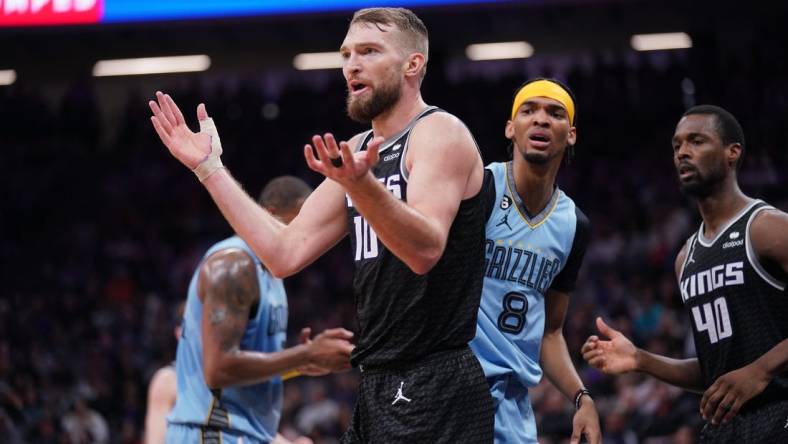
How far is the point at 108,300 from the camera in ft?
55.6

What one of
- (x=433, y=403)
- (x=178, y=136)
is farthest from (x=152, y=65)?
(x=433, y=403)

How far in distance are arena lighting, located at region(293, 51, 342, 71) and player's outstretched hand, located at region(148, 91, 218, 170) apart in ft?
50.7

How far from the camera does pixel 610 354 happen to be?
499 centimetres

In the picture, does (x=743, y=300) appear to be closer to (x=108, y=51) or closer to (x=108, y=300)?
(x=108, y=300)

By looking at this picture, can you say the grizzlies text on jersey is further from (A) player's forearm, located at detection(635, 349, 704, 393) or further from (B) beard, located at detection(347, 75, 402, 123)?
(B) beard, located at detection(347, 75, 402, 123)

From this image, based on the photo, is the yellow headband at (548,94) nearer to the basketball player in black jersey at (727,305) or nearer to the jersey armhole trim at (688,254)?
the basketball player in black jersey at (727,305)

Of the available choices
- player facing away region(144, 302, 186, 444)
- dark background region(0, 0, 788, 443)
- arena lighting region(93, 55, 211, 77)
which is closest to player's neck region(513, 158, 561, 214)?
player facing away region(144, 302, 186, 444)

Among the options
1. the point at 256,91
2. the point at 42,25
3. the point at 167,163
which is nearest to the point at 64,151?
the point at 167,163

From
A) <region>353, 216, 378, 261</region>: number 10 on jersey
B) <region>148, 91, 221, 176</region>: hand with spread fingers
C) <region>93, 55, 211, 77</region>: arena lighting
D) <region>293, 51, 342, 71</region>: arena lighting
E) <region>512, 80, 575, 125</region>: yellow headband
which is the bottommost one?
<region>353, 216, 378, 261</region>: number 10 on jersey

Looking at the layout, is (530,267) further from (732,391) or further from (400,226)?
(400,226)

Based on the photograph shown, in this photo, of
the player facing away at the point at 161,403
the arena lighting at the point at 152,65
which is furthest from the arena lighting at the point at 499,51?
the player facing away at the point at 161,403

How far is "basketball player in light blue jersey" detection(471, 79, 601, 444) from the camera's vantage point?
14.5ft

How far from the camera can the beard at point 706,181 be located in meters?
5.05

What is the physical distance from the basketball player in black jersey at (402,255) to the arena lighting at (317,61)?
15.5 m
